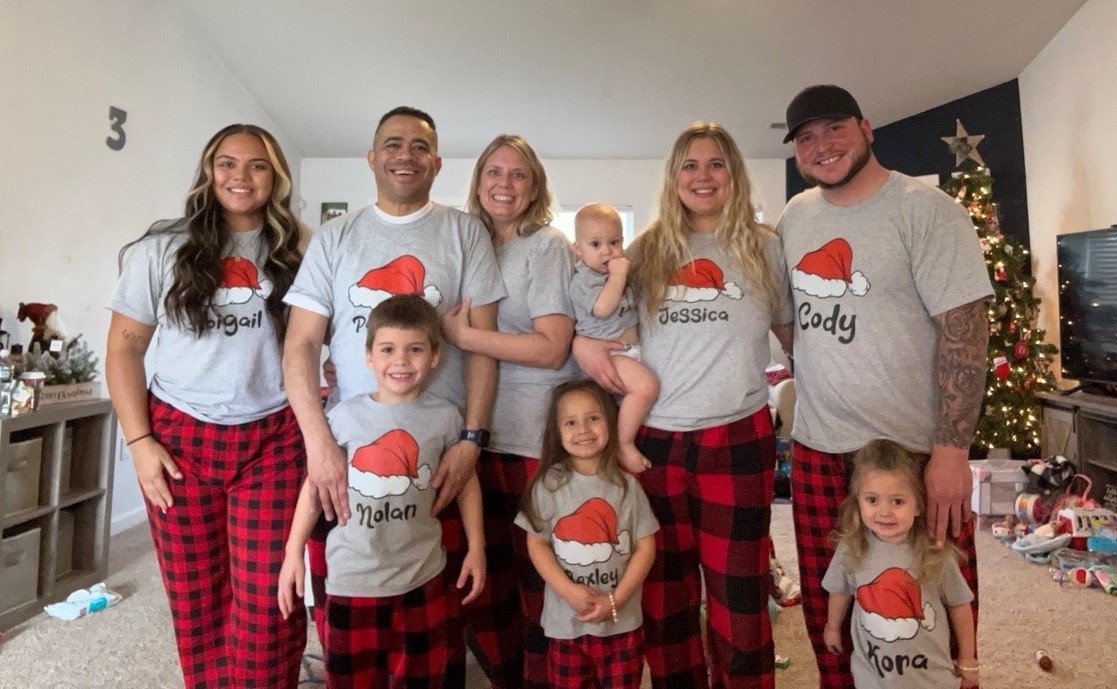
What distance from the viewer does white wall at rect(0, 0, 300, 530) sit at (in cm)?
290

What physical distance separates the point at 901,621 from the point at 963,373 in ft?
1.77

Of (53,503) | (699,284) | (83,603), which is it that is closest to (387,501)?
(699,284)

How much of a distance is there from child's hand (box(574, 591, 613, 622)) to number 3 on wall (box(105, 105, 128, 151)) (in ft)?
11.6

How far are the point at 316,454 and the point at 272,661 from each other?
1.60 feet

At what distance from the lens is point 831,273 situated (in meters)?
1.49

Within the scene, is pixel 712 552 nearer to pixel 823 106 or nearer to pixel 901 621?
pixel 901 621

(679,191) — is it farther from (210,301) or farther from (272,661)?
(272,661)

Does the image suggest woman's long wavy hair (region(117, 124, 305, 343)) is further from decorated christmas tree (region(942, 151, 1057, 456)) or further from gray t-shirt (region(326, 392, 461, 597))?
decorated christmas tree (region(942, 151, 1057, 456))

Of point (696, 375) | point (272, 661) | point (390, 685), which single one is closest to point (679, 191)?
point (696, 375)

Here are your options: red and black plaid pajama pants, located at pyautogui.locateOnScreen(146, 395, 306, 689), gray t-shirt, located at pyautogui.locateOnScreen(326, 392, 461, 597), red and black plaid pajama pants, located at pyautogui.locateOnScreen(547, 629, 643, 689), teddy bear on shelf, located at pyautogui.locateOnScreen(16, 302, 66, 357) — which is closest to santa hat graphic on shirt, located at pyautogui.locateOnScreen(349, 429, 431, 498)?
gray t-shirt, located at pyautogui.locateOnScreen(326, 392, 461, 597)

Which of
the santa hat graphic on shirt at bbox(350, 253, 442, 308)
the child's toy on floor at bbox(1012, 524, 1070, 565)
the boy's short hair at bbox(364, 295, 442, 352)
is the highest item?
the santa hat graphic on shirt at bbox(350, 253, 442, 308)

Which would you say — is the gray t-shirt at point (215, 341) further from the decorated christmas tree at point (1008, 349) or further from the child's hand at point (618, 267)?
the decorated christmas tree at point (1008, 349)

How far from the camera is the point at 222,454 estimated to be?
1450 mm

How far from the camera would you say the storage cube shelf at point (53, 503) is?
2504 millimetres
